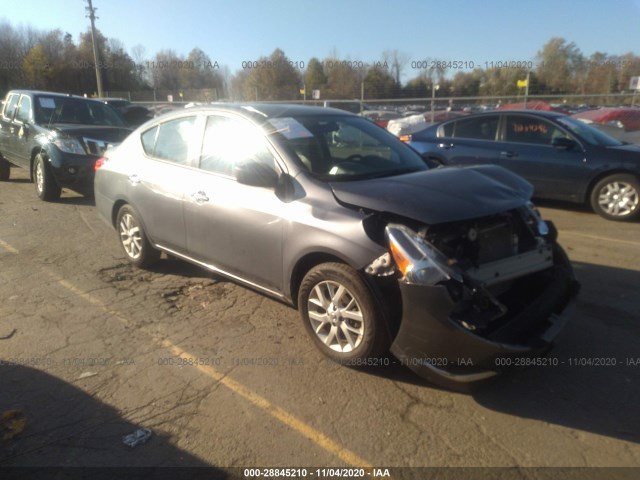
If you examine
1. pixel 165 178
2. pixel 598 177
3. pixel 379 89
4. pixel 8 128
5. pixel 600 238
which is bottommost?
pixel 600 238

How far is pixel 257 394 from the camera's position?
10.2 feet

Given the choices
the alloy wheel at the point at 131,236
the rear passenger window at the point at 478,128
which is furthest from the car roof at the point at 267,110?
the rear passenger window at the point at 478,128

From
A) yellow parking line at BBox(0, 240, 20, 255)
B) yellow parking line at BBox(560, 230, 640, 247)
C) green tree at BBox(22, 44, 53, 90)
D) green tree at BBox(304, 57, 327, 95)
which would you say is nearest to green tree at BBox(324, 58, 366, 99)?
green tree at BBox(304, 57, 327, 95)

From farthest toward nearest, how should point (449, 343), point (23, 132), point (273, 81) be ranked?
point (273, 81)
point (23, 132)
point (449, 343)

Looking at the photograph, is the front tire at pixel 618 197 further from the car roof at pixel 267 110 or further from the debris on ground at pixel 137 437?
the debris on ground at pixel 137 437

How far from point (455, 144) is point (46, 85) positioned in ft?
148

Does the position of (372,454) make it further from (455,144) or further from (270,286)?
(455,144)

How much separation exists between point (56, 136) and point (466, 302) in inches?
319

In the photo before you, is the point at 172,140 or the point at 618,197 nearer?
the point at 172,140

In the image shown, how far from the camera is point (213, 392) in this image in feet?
10.3

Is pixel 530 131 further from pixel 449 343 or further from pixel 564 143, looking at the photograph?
pixel 449 343

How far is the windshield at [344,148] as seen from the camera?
3.76 meters

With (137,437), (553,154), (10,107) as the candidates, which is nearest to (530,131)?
(553,154)

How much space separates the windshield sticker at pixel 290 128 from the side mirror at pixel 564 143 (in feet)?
17.0
